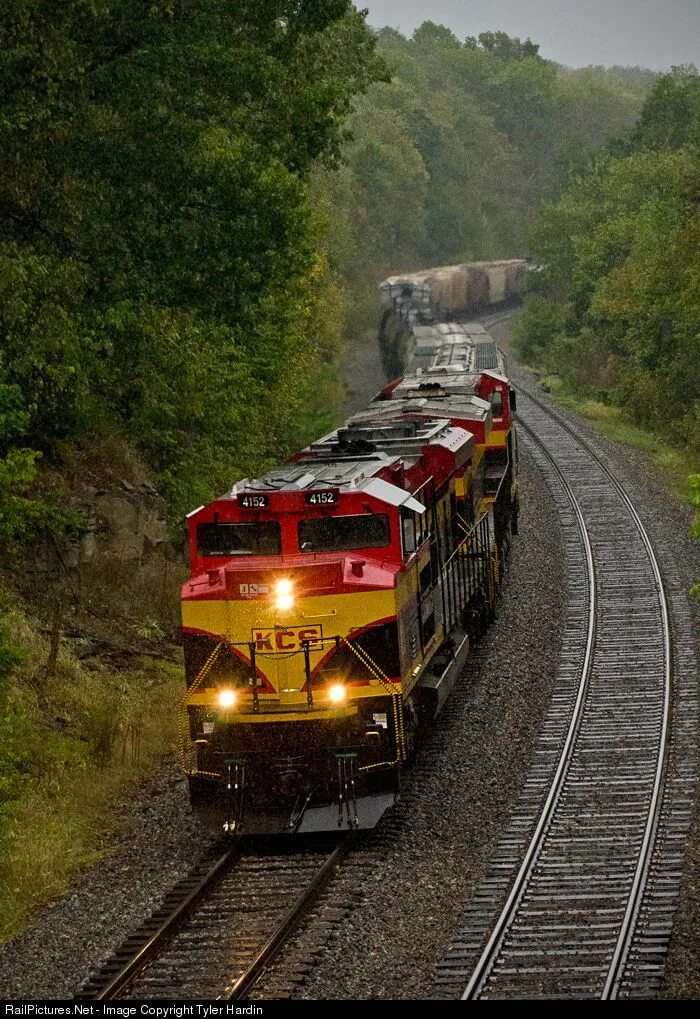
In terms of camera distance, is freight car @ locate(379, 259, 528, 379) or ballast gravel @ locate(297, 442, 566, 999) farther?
freight car @ locate(379, 259, 528, 379)

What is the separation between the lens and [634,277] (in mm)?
52969

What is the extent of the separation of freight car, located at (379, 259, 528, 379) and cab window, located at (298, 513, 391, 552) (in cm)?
2490

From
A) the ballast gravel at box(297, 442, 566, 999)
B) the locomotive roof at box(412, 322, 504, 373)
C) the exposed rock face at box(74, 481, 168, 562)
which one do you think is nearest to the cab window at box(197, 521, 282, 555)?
the ballast gravel at box(297, 442, 566, 999)

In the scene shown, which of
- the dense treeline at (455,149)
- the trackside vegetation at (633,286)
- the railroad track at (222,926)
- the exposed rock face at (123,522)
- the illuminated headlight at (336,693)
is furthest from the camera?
the dense treeline at (455,149)

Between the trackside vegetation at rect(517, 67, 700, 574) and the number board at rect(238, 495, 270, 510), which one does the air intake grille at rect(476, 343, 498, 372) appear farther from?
the number board at rect(238, 495, 270, 510)

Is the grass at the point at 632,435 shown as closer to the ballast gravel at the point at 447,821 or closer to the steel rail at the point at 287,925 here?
the ballast gravel at the point at 447,821

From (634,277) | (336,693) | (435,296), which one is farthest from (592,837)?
(435,296)

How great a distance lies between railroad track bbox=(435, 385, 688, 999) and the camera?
37.7ft

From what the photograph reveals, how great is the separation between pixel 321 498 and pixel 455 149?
322 ft

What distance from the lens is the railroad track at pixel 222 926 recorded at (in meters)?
11.3

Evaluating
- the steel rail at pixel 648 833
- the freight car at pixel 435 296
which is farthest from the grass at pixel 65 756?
the freight car at pixel 435 296

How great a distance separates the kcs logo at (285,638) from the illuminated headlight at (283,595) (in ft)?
0.87

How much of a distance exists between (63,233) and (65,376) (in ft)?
9.06
